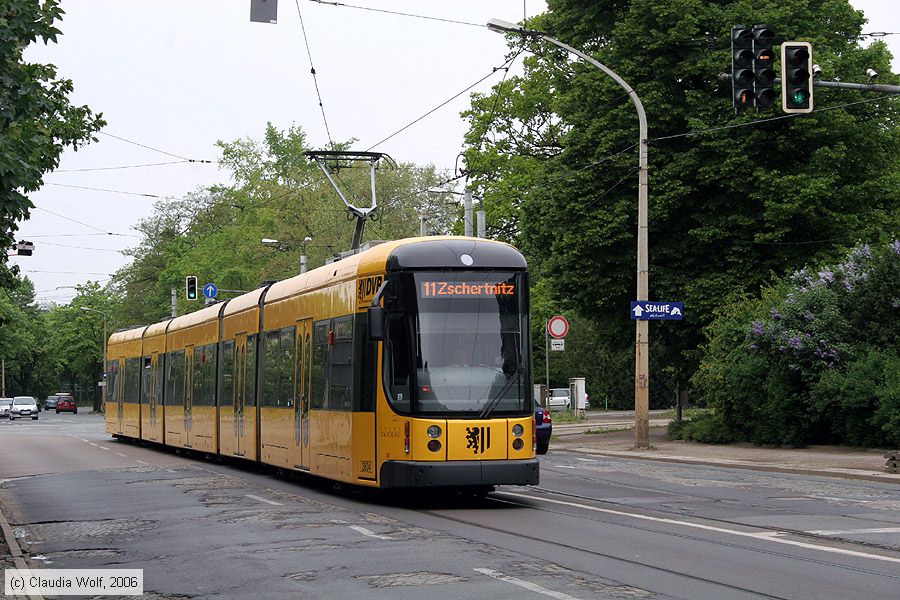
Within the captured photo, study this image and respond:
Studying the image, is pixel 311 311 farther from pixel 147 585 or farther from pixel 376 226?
pixel 376 226

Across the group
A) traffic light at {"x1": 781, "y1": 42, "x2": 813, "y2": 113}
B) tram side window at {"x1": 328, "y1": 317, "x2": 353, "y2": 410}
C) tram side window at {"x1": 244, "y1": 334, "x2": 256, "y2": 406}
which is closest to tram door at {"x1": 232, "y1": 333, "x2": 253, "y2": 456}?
tram side window at {"x1": 244, "y1": 334, "x2": 256, "y2": 406}

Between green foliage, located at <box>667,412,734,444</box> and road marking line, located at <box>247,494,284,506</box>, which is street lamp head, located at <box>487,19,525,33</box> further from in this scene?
road marking line, located at <box>247,494,284,506</box>

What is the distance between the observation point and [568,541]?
13062 millimetres

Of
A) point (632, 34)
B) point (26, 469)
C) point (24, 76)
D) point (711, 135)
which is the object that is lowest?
point (26, 469)

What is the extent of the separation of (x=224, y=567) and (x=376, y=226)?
192 feet

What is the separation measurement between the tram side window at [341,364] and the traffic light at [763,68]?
22.6ft

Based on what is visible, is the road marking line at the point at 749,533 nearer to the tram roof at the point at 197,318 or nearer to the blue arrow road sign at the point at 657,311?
the blue arrow road sign at the point at 657,311

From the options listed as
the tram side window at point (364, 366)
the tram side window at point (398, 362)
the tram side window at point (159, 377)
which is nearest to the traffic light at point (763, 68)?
the tram side window at point (398, 362)

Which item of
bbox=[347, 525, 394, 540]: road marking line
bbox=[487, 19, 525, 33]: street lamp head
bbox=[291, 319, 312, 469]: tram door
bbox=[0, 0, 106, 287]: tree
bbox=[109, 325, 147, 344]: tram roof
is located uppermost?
bbox=[487, 19, 525, 33]: street lamp head

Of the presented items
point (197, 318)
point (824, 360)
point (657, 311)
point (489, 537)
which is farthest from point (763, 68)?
point (197, 318)

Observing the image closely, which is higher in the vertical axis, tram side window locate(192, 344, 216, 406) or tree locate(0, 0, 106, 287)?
tree locate(0, 0, 106, 287)

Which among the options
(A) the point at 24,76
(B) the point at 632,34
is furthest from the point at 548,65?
(A) the point at 24,76

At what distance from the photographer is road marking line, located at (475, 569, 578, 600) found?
9516 mm

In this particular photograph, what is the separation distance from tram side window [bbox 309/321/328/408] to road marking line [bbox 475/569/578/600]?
8895mm
